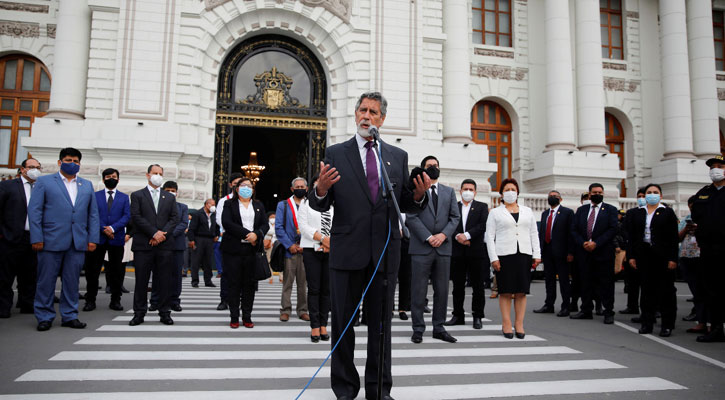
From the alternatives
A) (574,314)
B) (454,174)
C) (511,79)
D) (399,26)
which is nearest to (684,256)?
(574,314)

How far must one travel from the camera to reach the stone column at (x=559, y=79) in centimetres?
2092

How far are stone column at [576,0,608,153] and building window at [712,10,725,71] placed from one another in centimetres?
834

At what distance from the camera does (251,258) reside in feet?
24.8

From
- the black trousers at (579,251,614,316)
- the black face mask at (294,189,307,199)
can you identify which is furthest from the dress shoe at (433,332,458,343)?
the black trousers at (579,251,614,316)

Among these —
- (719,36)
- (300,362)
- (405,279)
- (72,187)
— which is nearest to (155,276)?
(72,187)

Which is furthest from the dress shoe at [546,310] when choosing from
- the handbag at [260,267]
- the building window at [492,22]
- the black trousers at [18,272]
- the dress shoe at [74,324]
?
the building window at [492,22]

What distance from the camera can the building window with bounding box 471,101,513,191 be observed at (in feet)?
75.3

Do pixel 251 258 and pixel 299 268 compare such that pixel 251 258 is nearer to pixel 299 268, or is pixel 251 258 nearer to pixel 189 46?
pixel 299 268

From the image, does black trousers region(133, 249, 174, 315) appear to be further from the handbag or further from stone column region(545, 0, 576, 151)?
stone column region(545, 0, 576, 151)

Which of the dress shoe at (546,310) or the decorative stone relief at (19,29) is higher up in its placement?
the decorative stone relief at (19,29)

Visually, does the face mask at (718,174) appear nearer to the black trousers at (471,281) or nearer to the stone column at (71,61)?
the black trousers at (471,281)

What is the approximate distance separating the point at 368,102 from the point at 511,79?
20.6 metres

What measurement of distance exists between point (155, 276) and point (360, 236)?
5121 millimetres

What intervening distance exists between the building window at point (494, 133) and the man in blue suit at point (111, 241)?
16779 mm
